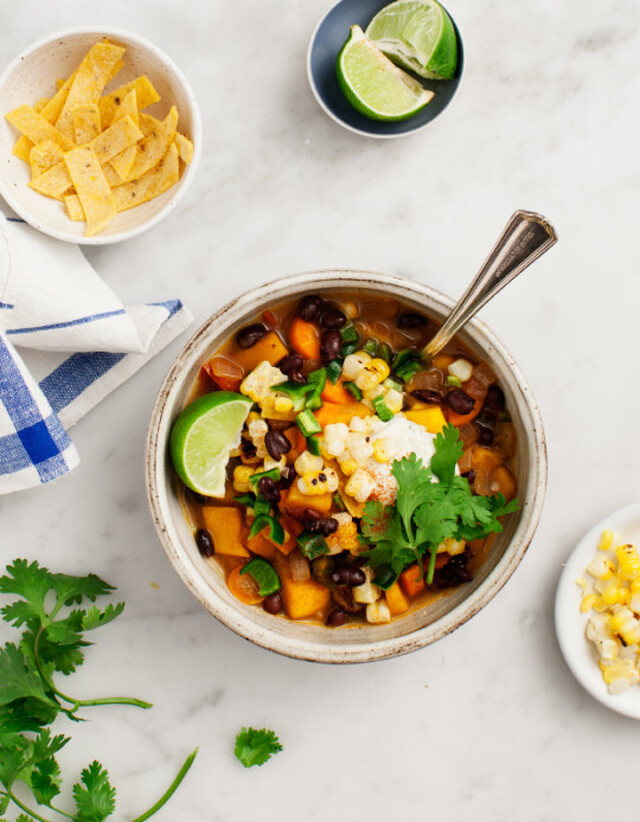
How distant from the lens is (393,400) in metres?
2.56

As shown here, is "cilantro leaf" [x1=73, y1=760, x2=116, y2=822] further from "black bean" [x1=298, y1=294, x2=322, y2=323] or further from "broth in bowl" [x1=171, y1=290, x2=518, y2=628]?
"black bean" [x1=298, y1=294, x2=322, y2=323]

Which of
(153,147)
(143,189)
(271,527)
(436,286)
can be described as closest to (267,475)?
(271,527)

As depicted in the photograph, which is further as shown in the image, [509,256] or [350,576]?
[350,576]

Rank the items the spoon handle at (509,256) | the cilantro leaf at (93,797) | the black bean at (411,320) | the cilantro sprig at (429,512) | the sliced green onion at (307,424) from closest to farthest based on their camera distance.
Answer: the spoon handle at (509,256) → the cilantro sprig at (429,512) → the sliced green onion at (307,424) → the black bean at (411,320) → the cilantro leaf at (93,797)

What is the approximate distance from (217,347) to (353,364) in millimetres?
442

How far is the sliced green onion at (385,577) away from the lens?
2.54 m

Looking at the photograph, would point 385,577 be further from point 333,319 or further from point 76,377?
point 76,377

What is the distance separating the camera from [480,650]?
298 centimetres

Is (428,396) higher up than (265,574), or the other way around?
(428,396)

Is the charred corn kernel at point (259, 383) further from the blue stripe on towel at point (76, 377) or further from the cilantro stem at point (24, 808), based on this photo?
the cilantro stem at point (24, 808)

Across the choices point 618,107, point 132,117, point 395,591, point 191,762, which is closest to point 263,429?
point 395,591

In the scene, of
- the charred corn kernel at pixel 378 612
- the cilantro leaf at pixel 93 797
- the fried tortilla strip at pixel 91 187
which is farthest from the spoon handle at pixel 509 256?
the cilantro leaf at pixel 93 797

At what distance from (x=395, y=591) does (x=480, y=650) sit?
58cm

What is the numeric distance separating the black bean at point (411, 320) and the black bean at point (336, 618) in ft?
3.19
